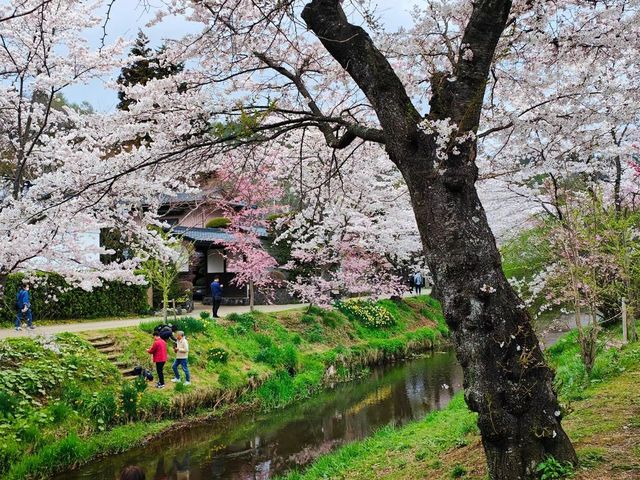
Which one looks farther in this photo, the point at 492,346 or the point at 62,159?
the point at 62,159

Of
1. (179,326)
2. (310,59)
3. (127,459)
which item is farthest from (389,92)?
(179,326)

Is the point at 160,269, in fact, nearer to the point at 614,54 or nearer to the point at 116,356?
the point at 116,356

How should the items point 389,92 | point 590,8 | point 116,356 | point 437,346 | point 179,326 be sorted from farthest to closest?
point 437,346 < point 179,326 < point 116,356 < point 590,8 < point 389,92

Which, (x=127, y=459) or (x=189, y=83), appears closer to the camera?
(x=189, y=83)

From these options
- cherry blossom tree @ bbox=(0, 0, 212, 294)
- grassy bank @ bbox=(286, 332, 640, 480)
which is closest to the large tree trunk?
grassy bank @ bbox=(286, 332, 640, 480)

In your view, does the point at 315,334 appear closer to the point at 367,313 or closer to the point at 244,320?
the point at 244,320

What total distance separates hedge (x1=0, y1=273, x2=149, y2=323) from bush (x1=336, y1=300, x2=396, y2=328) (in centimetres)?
682

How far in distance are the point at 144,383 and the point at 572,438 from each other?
288 inches

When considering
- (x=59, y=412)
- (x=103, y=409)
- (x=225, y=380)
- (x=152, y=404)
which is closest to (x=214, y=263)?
(x=225, y=380)

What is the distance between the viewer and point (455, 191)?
131 inches

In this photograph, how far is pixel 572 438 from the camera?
13.8 ft

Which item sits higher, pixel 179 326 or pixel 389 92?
pixel 389 92

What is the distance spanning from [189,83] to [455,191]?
3.67m

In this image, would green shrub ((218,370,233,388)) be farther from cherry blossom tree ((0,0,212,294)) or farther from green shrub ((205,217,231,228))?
green shrub ((205,217,231,228))
